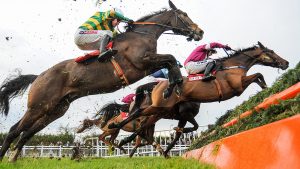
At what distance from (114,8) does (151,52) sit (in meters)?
1.18

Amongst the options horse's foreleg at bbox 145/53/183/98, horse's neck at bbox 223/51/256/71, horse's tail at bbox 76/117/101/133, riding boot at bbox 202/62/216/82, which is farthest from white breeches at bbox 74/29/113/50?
horse's tail at bbox 76/117/101/133

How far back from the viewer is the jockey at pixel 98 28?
689cm

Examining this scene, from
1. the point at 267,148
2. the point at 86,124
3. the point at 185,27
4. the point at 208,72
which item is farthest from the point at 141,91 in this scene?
the point at 267,148

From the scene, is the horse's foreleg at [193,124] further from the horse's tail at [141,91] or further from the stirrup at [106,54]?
the stirrup at [106,54]

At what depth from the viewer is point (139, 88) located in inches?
396

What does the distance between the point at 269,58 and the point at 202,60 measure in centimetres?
244

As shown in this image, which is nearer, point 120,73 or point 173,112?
point 120,73

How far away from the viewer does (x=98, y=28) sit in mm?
6988

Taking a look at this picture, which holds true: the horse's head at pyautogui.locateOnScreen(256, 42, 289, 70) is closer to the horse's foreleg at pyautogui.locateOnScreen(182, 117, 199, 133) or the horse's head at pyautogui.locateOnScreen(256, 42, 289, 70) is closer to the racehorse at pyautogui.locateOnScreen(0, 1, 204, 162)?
the horse's foreleg at pyautogui.locateOnScreen(182, 117, 199, 133)

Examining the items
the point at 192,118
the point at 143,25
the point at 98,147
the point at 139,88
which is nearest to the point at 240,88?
the point at 192,118

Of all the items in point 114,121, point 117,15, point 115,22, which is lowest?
point 114,121

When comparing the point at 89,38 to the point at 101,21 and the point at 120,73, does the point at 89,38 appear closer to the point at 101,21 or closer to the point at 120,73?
the point at 101,21

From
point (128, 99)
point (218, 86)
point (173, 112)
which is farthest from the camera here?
point (128, 99)

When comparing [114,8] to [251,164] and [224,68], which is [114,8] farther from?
[251,164]
